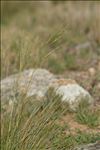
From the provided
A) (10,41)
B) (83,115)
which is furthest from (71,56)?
(83,115)

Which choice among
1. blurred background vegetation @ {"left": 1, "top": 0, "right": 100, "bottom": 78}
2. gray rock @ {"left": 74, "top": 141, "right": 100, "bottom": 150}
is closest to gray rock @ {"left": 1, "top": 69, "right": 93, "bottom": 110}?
blurred background vegetation @ {"left": 1, "top": 0, "right": 100, "bottom": 78}

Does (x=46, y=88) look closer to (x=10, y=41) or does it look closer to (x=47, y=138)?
(x=47, y=138)

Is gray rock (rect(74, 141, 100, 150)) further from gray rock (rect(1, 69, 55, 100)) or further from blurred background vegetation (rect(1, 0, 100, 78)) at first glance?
gray rock (rect(1, 69, 55, 100))

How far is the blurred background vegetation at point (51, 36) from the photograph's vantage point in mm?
5873

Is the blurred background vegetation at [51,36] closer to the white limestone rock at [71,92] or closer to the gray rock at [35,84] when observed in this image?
the gray rock at [35,84]

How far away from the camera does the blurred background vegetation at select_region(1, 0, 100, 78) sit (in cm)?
587

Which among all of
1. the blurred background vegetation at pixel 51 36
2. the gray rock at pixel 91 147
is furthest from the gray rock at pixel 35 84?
the gray rock at pixel 91 147

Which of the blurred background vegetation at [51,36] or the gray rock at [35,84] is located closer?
the gray rock at [35,84]

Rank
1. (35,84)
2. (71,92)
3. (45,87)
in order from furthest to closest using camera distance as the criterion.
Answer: (35,84) → (45,87) → (71,92)

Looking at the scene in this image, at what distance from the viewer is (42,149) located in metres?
3.64

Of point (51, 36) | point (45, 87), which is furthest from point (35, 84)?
point (51, 36)

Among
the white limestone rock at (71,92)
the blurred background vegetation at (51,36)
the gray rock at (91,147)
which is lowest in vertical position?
the gray rock at (91,147)

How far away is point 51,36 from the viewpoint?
356cm

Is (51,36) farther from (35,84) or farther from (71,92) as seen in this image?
(35,84)
